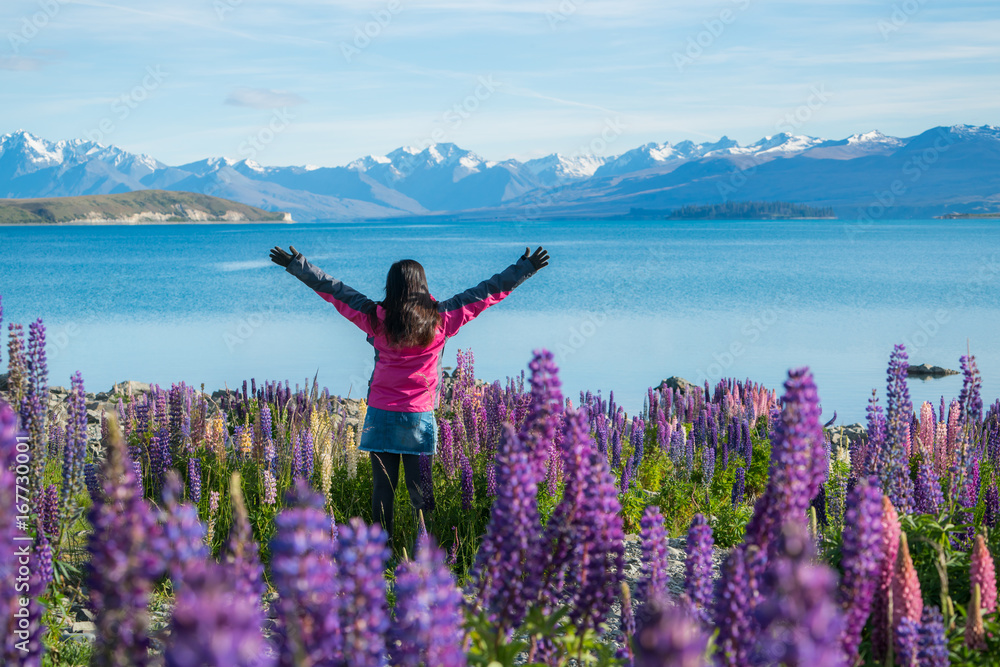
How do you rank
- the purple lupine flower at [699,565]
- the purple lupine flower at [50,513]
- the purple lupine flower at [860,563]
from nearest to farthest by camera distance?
1. the purple lupine flower at [860,563]
2. the purple lupine flower at [699,565]
3. the purple lupine flower at [50,513]

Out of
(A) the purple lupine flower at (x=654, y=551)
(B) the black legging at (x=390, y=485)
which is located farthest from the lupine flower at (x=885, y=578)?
(B) the black legging at (x=390, y=485)

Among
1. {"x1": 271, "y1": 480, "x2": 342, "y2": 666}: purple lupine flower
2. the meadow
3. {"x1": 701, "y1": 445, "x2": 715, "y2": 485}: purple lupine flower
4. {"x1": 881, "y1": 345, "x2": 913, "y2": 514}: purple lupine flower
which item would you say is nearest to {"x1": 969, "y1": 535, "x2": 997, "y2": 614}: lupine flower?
the meadow

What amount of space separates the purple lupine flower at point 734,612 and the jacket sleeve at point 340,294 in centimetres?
536

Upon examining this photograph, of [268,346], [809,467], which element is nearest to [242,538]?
[809,467]

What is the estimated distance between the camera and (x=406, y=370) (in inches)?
308

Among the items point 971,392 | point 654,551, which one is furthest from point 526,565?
point 971,392

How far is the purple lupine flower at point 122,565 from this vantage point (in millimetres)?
2055

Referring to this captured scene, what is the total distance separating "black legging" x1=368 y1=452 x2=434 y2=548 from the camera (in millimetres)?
7836

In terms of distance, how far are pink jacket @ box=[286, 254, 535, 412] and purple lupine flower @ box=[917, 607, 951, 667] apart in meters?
5.01

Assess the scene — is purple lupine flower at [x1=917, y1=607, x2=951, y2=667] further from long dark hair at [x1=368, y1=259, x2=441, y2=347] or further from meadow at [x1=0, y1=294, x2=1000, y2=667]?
long dark hair at [x1=368, y1=259, x2=441, y2=347]

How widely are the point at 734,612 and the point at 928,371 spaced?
24.2 meters

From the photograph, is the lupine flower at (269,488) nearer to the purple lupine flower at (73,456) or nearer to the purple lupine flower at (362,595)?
the purple lupine flower at (73,456)

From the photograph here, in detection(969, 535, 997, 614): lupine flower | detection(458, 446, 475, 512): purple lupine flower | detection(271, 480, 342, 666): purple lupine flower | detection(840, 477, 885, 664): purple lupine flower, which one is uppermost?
detection(271, 480, 342, 666): purple lupine flower

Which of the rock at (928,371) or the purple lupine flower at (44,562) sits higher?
the purple lupine flower at (44,562)
